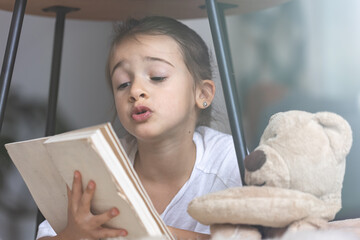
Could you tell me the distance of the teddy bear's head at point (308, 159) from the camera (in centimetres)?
54

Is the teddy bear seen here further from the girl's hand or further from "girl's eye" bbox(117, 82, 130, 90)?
"girl's eye" bbox(117, 82, 130, 90)

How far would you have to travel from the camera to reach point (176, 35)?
0.89 metres

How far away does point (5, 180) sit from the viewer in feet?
4.48

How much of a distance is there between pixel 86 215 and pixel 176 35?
43cm

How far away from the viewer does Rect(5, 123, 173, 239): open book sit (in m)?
0.49

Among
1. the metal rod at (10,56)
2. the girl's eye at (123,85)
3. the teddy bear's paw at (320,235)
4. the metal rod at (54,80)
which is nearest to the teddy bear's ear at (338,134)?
the teddy bear's paw at (320,235)

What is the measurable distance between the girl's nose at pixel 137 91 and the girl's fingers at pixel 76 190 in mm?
232

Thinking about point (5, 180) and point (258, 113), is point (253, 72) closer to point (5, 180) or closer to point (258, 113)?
point (258, 113)

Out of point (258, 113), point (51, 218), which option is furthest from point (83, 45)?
point (51, 218)

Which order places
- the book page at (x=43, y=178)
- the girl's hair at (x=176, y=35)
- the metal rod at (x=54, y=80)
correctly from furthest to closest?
1. the metal rod at (x=54, y=80)
2. the girl's hair at (x=176, y=35)
3. the book page at (x=43, y=178)

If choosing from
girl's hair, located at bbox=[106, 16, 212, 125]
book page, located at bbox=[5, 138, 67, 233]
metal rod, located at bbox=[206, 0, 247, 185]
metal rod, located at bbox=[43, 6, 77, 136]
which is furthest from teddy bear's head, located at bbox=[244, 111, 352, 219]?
metal rod, located at bbox=[43, 6, 77, 136]

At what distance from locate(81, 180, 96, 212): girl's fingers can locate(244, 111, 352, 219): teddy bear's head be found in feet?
0.56

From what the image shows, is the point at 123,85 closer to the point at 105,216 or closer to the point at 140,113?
the point at 140,113

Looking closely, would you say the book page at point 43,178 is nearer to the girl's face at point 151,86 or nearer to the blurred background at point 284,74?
the girl's face at point 151,86
